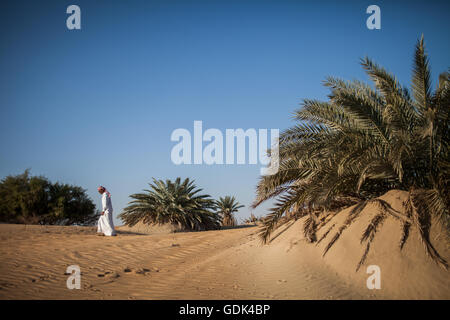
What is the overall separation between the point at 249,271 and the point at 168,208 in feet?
35.8

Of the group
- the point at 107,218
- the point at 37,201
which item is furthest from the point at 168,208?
the point at 37,201

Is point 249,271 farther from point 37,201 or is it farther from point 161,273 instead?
point 37,201

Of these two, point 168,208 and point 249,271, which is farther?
point 168,208

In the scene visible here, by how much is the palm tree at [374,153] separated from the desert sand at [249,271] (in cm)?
25

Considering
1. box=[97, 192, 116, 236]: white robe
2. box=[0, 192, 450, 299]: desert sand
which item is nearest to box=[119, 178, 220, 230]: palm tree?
box=[97, 192, 116, 236]: white robe

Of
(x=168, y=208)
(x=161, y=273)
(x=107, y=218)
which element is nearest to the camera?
(x=161, y=273)

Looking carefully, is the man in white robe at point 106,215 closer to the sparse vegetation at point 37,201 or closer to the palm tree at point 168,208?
the palm tree at point 168,208

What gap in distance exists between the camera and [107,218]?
12.0 meters

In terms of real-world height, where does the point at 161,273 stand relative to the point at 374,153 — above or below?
below

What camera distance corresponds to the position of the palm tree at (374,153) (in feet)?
17.8

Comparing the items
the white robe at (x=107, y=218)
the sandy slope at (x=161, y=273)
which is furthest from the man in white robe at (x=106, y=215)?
the sandy slope at (x=161, y=273)

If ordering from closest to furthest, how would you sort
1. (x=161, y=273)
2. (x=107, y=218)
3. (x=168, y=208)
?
(x=161, y=273), (x=107, y=218), (x=168, y=208)

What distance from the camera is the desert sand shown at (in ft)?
15.1
